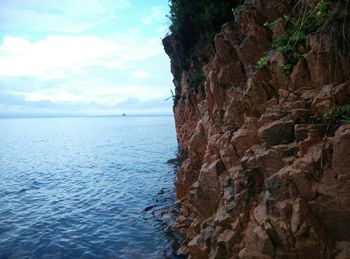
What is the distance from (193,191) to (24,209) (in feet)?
54.9

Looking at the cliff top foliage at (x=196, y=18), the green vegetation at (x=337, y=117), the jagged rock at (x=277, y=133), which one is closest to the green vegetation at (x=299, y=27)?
the green vegetation at (x=337, y=117)

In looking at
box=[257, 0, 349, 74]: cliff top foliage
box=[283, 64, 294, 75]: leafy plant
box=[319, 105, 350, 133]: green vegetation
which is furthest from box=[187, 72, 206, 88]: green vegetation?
box=[319, 105, 350, 133]: green vegetation

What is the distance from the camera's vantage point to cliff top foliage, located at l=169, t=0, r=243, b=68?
85.1 ft

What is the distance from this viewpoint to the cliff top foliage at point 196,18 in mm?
25938

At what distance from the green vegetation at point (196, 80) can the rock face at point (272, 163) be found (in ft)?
40.3

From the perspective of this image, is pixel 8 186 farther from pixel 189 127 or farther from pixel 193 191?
pixel 193 191

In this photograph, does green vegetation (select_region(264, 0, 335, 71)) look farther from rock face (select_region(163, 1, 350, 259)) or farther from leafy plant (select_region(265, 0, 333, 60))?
rock face (select_region(163, 1, 350, 259))

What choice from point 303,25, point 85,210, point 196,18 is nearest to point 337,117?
point 303,25

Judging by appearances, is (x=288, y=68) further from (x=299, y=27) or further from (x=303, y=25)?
(x=303, y=25)

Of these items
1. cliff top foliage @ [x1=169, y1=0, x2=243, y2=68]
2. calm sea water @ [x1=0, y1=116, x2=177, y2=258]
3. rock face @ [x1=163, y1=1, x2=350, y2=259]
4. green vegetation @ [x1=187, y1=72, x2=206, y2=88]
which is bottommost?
calm sea water @ [x1=0, y1=116, x2=177, y2=258]

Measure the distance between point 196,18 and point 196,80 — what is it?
6.95 meters

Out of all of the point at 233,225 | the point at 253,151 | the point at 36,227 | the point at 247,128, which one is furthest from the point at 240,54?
the point at 36,227

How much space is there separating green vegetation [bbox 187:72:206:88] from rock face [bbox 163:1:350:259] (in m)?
12.3

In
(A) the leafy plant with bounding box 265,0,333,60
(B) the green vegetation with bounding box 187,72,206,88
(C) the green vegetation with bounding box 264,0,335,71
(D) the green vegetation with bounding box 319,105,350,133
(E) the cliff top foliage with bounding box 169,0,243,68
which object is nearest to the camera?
(D) the green vegetation with bounding box 319,105,350,133
